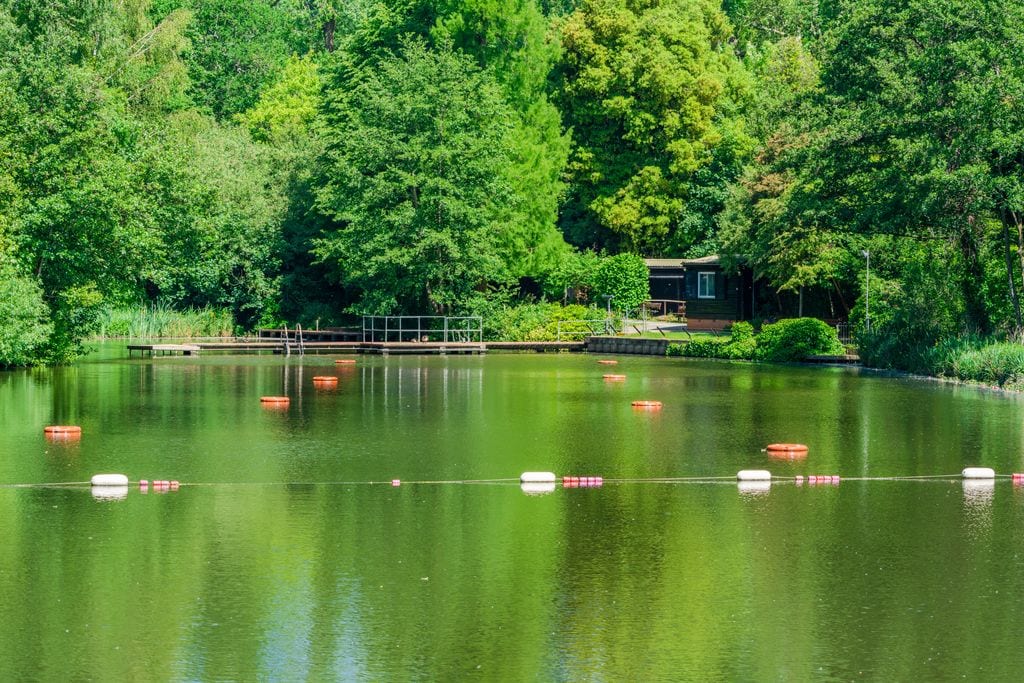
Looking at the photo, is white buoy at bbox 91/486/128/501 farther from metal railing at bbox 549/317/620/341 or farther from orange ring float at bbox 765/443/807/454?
metal railing at bbox 549/317/620/341

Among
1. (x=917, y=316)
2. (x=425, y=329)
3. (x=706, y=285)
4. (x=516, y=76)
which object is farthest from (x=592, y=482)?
(x=516, y=76)

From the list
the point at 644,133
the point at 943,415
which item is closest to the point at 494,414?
the point at 943,415

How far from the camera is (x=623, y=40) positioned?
8200cm

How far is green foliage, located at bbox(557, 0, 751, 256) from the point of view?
266 feet

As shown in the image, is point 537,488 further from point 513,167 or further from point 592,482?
point 513,167

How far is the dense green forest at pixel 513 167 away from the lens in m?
48.5

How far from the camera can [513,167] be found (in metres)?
76.6

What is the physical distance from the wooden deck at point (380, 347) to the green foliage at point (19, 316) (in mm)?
16311

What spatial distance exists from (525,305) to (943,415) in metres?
38.2

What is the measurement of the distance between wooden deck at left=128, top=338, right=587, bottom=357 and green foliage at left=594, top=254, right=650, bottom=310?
613 cm

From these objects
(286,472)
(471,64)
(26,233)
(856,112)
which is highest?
(471,64)

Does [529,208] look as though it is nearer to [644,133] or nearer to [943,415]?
[644,133]

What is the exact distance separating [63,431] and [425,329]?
128ft

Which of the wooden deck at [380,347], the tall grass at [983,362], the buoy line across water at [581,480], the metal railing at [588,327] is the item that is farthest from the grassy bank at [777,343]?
the buoy line across water at [581,480]
